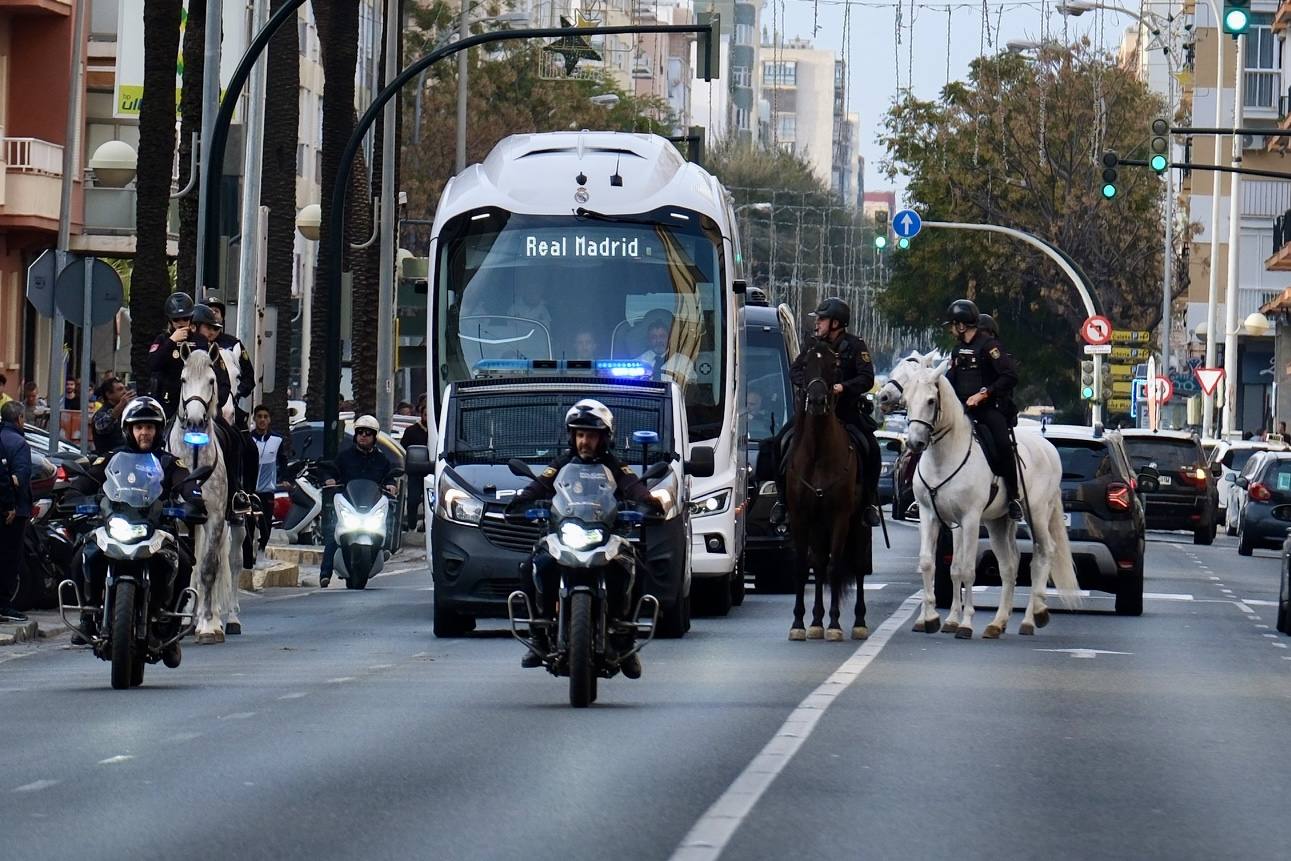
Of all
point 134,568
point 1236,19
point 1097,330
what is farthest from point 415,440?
point 134,568

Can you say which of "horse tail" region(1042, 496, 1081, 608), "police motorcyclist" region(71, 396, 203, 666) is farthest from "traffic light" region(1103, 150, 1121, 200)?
"police motorcyclist" region(71, 396, 203, 666)

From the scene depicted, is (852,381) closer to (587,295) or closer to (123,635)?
(587,295)

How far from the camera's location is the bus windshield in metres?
24.8

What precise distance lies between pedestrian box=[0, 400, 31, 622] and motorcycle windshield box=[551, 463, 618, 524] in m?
6.68

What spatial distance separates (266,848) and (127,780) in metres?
2.22

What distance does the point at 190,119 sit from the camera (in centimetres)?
3634

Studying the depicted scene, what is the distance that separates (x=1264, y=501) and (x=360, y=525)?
1914cm

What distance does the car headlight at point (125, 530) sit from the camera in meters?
16.3

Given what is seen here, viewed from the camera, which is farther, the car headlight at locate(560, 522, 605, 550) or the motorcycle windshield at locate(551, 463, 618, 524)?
the motorcycle windshield at locate(551, 463, 618, 524)

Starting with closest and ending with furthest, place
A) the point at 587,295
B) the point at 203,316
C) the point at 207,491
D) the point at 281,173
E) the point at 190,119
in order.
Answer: the point at 203,316 → the point at 207,491 → the point at 587,295 → the point at 190,119 → the point at 281,173

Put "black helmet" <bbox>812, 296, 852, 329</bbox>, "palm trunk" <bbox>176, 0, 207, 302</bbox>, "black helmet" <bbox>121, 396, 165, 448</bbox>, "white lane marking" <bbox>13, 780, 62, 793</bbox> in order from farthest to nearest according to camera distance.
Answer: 1. "palm trunk" <bbox>176, 0, 207, 302</bbox>
2. "black helmet" <bbox>812, 296, 852, 329</bbox>
3. "black helmet" <bbox>121, 396, 165, 448</bbox>
4. "white lane marking" <bbox>13, 780, 62, 793</bbox>

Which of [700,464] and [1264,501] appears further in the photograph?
[1264,501]

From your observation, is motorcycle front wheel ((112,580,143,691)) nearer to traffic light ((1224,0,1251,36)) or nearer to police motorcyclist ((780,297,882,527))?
police motorcyclist ((780,297,882,527))

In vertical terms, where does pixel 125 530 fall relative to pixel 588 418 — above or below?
below
